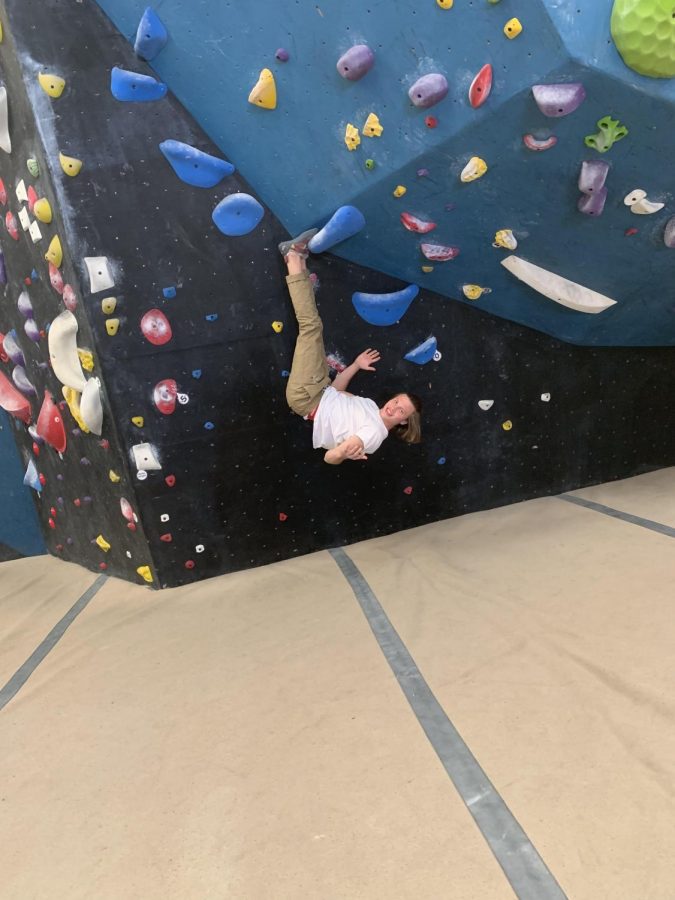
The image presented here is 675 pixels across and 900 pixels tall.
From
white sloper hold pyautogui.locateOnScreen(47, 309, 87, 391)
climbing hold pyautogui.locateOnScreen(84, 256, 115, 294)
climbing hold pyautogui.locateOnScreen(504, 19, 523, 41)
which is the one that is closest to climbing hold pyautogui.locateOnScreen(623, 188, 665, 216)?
climbing hold pyautogui.locateOnScreen(504, 19, 523, 41)

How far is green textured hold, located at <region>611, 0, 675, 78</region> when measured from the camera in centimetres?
166

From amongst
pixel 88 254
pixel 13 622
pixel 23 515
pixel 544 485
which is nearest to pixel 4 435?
pixel 23 515

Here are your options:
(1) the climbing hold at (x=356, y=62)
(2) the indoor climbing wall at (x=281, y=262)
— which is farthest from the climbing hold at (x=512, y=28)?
(1) the climbing hold at (x=356, y=62)

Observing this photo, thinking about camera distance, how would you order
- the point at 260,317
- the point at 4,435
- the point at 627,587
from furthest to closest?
the point at 4,435 → the point at 260,317 → the point at 627,587

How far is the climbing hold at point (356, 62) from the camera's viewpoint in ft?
6.47

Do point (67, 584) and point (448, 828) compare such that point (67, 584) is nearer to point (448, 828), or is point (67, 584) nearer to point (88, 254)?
point (88, 254)

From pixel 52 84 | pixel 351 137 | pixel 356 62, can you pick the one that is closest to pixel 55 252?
pixel 52 84

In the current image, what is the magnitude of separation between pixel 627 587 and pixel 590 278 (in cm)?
133

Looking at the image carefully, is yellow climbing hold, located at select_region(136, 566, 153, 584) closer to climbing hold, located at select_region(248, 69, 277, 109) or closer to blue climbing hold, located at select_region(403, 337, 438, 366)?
blue climbing hold, located at select_region(403, 337, 438, 366)

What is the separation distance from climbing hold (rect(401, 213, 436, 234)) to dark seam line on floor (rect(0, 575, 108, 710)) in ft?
6.97

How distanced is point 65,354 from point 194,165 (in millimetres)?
929

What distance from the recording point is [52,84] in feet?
7.24

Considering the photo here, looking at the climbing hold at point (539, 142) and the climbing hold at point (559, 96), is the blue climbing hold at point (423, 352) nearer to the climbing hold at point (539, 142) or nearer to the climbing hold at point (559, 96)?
the climbing hold at point (539, 142)

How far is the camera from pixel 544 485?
3244 mm
